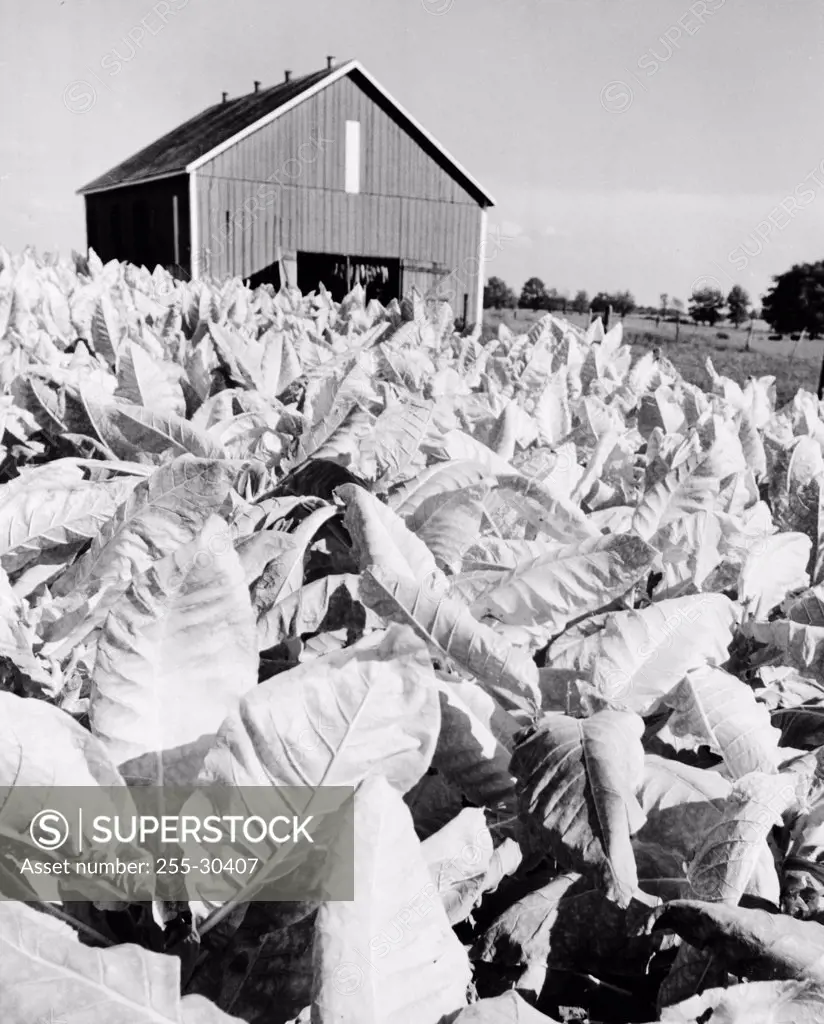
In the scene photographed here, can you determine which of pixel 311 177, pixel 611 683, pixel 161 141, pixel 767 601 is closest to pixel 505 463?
pixel 767 601

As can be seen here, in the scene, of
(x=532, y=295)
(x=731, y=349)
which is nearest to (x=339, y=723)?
(x=731, y=349)

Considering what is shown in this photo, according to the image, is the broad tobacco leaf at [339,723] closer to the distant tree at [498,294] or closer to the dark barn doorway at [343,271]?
the dark barn doorway at [343,271]

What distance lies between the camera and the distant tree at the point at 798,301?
29.9 meters

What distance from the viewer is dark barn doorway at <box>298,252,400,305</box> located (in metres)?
29.6

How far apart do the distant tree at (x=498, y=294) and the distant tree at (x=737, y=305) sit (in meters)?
15.6

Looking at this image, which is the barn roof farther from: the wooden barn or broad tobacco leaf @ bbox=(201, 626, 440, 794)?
broad tobacco leaf @ bbox=(201, 626, 440, 794)

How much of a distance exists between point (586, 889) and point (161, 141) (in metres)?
41.9

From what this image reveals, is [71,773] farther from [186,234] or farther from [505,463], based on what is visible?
[186,234]

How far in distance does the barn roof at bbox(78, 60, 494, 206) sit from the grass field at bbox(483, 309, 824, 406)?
21.7 feet

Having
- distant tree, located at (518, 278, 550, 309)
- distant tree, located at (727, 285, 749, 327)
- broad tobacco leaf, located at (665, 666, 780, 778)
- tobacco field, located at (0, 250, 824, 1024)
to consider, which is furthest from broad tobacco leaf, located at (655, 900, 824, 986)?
distant tree, located at (518, 278, 550, 309)

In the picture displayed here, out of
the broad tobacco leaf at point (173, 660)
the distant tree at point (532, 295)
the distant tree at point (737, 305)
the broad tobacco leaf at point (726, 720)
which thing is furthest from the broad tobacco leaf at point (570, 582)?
the distant tree at point (532, 295)

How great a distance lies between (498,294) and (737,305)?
18751mm

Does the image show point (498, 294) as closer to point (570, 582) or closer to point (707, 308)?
point (707, 308)

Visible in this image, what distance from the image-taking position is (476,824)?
2.84 feet
